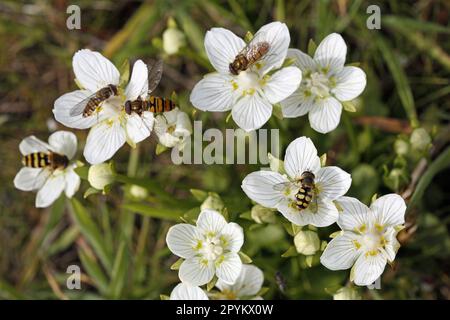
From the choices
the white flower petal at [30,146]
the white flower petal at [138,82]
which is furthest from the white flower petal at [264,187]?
the white flower petal at [30,146]

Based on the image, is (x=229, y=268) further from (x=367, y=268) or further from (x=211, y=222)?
(x=367, y=268)

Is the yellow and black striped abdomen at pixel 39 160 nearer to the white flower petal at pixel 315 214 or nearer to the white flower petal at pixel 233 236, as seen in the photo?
the white flower petal at pixel 233 236

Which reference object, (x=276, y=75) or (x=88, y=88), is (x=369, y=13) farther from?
(x=88, y=88)

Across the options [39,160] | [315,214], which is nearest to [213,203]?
[315,214]

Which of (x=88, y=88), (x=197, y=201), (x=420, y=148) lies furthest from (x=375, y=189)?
(x=88, y=88)

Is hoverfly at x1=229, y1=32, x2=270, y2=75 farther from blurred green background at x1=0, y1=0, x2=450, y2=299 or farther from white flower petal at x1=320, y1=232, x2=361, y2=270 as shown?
white flower petal at x1=320, y1=232, x2=361, y2=270

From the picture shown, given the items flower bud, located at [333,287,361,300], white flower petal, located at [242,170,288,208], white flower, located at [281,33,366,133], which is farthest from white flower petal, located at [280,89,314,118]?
flower bud, located at [333,287,361,300]
